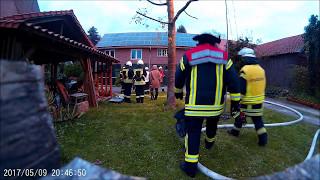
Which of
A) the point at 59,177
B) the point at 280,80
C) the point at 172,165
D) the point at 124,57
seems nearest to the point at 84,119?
the point at 172,165

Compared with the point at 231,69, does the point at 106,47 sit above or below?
above

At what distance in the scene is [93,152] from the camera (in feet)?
18.5

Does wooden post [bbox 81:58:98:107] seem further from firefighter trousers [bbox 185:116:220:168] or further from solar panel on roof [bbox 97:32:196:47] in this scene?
solar panel on roof [bbox 97:32:196:47]

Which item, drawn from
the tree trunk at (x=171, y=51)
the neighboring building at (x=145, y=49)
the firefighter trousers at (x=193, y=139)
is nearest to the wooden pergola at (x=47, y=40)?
the firefighter trousers at (x=193, y=139)

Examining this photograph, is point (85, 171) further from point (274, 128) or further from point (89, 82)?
point (89, 82)

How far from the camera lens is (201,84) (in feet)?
14.5

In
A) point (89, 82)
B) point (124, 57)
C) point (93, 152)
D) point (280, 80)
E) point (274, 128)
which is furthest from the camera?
point (124, 57)

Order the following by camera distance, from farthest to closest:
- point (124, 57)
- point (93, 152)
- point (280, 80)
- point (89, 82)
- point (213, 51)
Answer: point (124, 57), point (280, 80), point (89, 82), point (93, 152), point (213, 51)

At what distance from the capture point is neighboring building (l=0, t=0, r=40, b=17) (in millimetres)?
10156

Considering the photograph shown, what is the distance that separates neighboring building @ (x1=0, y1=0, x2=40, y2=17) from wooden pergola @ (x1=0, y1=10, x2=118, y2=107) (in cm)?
188

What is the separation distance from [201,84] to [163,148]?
2.02m

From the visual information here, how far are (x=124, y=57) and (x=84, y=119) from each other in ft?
85.7

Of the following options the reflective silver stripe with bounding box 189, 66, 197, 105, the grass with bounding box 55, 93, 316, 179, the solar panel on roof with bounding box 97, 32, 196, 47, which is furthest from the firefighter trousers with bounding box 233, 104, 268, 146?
the solar panel on roof with bounding box 97, 32, 196, 47

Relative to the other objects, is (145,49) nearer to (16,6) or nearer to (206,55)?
(16,6)
